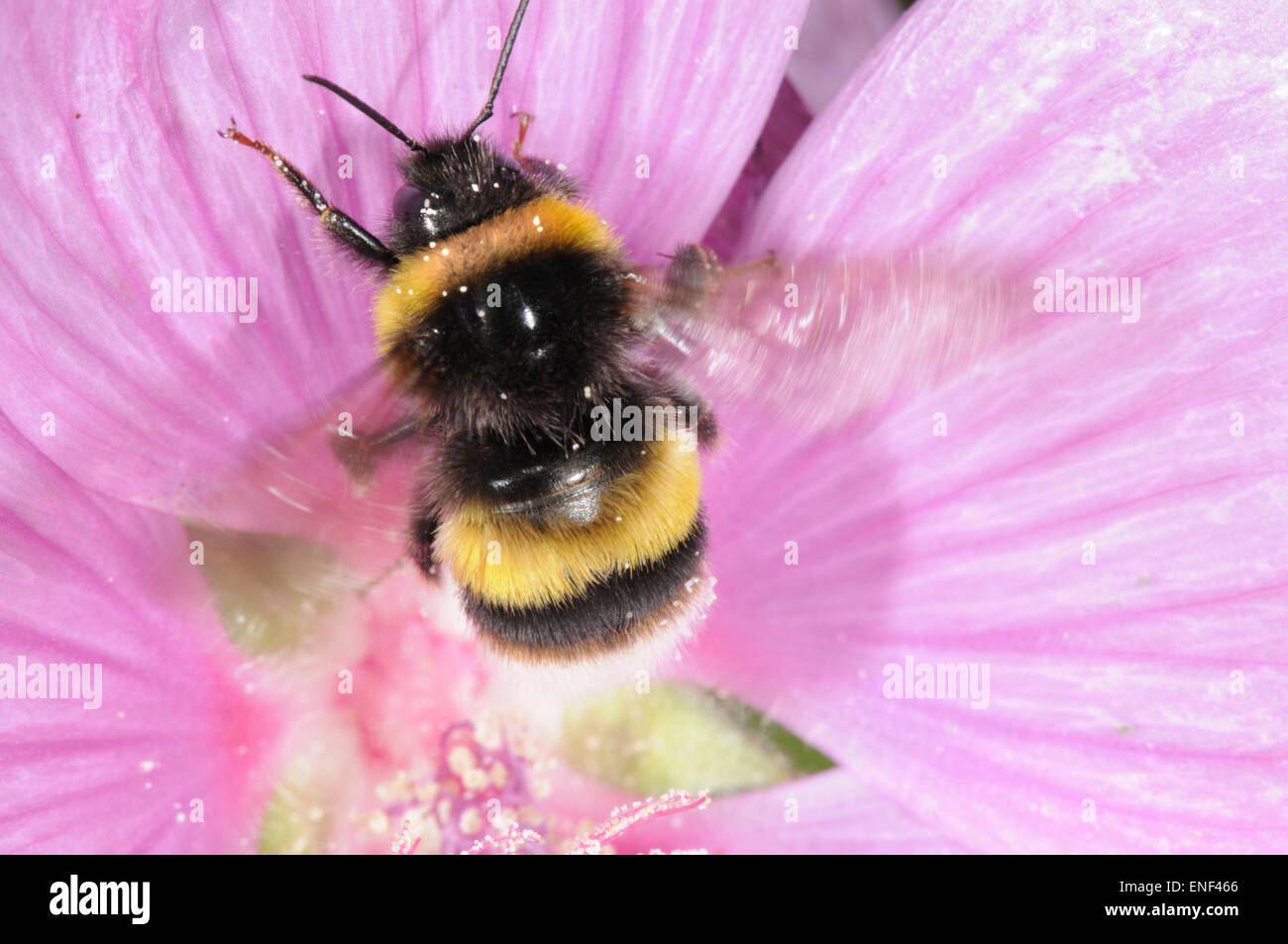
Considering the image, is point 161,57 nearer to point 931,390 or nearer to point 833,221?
point 833,221

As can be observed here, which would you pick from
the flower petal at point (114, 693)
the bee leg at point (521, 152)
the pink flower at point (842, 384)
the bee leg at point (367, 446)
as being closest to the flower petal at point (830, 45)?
the pink flower at point (842, 384)

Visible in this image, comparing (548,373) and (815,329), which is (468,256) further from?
(815,329)

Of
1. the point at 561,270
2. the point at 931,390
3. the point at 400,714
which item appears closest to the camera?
the point at 561,270

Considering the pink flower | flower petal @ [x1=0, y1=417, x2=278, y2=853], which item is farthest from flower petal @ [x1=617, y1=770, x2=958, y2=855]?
flower petal @ [x1=0, y1=417, x2=278, y2=853]

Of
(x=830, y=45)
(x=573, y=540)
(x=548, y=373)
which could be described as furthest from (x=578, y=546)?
(x=830, y=45)

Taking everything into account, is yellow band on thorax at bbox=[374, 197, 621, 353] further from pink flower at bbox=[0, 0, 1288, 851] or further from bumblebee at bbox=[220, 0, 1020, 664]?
pink flower at bbox=[0, 0, 1288, 851]
